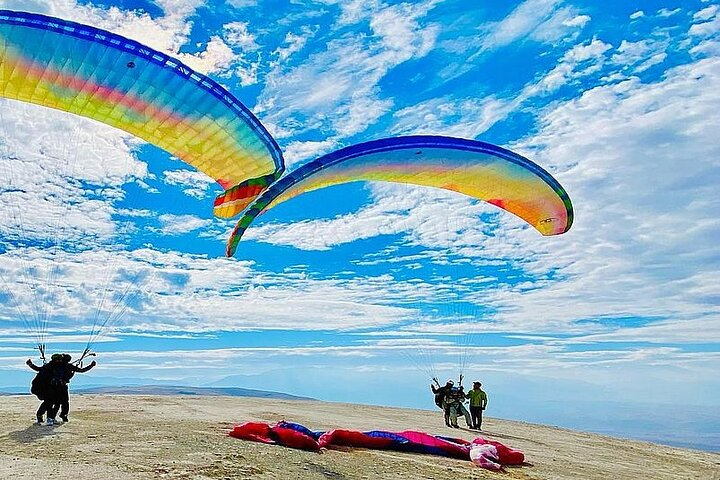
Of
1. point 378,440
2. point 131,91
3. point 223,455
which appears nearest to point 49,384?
point 223,455

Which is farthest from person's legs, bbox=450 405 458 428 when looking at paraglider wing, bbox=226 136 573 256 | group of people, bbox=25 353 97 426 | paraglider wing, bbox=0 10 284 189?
group of people, bbox=25 353 97 426

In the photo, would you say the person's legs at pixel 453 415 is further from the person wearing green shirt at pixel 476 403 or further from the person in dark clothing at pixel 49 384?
the person in dark clothing at pixel 49 384

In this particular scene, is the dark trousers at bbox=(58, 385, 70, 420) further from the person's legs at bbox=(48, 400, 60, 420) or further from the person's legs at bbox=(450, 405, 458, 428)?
the person's legs at bbox=(450, 405, 458, 428)

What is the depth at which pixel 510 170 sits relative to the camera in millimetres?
15961

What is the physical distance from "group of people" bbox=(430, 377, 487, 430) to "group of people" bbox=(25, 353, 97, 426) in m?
9.74

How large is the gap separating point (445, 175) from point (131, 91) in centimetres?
805

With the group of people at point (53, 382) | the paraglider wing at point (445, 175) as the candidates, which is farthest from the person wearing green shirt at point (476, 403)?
the group of people at point (53, 382)

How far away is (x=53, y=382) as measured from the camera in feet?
42.1

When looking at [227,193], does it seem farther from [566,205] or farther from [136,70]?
[566,205]

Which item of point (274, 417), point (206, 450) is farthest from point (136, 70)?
point (274, 417)

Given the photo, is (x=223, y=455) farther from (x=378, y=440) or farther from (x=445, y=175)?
(x=445, y=175)

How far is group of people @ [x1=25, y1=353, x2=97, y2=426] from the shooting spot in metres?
12.8

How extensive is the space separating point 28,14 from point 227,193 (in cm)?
608

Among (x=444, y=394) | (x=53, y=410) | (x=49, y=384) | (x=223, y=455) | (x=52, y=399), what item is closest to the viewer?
(x=223, y=455)
